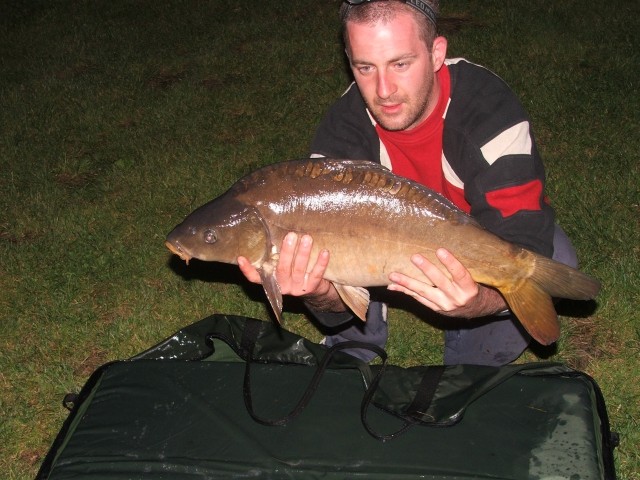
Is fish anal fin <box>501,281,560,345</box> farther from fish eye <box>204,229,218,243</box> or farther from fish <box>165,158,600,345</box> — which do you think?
fish eye <box>204,229,218,243</box>

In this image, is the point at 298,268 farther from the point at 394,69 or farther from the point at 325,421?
the point at 394,69

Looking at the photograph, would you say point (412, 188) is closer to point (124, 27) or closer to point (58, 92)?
point (58, 92)

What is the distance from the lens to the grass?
3449 millimetres

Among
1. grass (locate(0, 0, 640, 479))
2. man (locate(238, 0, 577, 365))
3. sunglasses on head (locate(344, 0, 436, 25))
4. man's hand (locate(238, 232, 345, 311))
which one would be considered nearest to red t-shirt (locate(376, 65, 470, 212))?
man (locate(238, 0, 577, 365))

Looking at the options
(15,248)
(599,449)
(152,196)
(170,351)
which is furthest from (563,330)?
(15,248)

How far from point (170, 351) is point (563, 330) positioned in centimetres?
178

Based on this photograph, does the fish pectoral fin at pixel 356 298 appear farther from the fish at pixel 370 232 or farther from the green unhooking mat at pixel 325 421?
the green unhooking mat at pixel 325 421

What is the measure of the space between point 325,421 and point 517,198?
3.41 feet

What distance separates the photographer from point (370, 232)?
7.52 feet

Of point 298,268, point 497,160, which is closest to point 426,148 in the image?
point 497,160

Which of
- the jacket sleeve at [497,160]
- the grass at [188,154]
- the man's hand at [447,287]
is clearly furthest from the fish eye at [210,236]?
the grass at [188,154]

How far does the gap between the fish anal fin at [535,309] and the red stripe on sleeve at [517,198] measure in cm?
30

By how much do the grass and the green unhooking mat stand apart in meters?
0.47

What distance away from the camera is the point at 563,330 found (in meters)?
3.35
